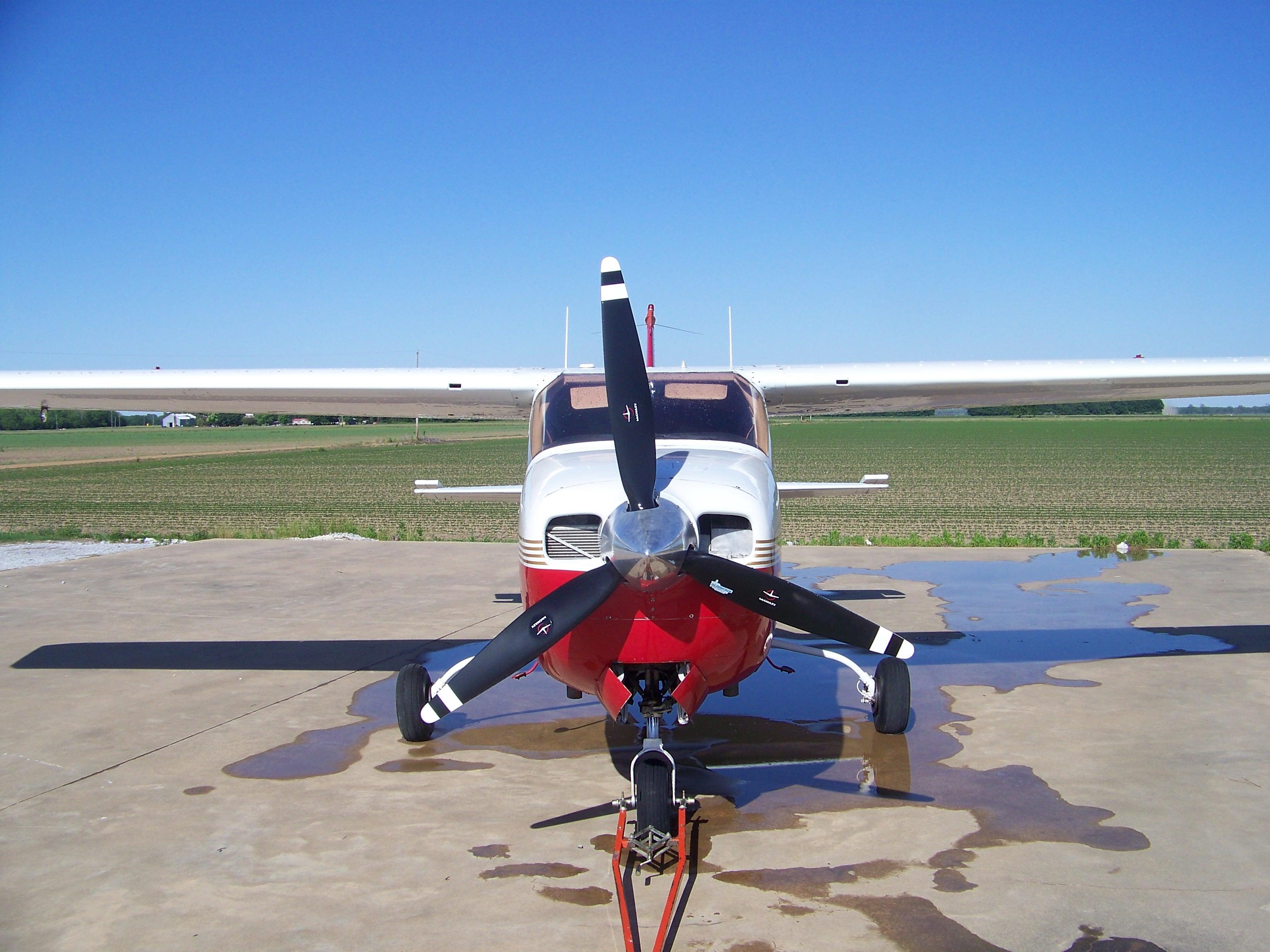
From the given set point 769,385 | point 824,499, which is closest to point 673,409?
point 769,385

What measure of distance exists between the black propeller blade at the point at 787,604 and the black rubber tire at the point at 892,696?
142 centimetres

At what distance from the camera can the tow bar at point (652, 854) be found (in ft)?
13.2

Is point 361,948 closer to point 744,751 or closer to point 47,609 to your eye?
point 744,751

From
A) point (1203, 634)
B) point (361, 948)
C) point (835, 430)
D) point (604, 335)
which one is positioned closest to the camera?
point (361, 948)

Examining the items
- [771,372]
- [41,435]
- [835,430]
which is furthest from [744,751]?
[41,435]

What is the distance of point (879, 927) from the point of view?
390cm

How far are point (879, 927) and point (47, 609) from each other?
1038 centimetres

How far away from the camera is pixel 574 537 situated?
4.86m

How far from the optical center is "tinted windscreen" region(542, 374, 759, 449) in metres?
6.19

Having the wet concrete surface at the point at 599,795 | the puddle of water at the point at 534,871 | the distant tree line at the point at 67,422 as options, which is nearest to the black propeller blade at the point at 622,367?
the puddle of water at the point at 534,871

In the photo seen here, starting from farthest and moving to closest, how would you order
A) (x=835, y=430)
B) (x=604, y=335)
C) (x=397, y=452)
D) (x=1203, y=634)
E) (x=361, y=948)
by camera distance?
(x=835, y=430) → (x=397, y=452) → (x=1203, y=634) → (x=604, y=335) → (x=361, y=948)

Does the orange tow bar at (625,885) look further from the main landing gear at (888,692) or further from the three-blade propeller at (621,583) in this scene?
the main landing gear at (888,692)

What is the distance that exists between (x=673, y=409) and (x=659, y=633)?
2098 mm

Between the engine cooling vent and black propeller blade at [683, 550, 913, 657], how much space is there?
1.83 feet
